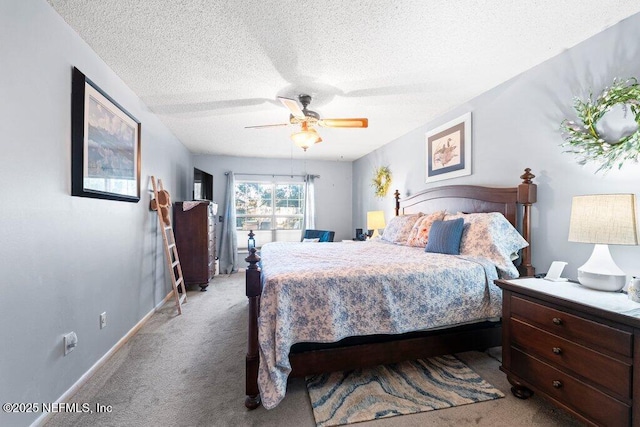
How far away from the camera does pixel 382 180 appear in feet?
15.9

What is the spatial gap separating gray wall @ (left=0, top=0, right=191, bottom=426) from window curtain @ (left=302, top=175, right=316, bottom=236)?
12.9ft

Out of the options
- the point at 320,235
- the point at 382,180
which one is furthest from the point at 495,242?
the point at 320,235

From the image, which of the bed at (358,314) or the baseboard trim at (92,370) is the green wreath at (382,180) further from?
the baseboard trim at (92,370)

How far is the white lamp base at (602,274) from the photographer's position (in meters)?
1.54

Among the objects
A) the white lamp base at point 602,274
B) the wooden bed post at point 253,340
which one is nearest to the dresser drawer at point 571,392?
the white lamp base at point 602,274

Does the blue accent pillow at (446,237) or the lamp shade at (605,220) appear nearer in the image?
the lamp shade at (605,220)

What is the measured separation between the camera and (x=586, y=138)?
74.7 inches

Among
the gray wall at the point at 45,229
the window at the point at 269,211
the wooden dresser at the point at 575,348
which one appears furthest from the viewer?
the window at the point at 269,211

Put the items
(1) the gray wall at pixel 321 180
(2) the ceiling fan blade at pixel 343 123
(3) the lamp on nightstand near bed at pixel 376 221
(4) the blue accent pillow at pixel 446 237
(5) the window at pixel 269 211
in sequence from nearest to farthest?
(4) the blue accent pillow at pixel 446 237
(2) the ceiling fan blade at pixel 343 123
(3) the lamp on nightstand near bed at pixel 376 221
(1) the gray wall at pixel 321 180
(5) the window at pixel 269 211

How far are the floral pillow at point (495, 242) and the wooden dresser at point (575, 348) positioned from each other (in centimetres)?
33

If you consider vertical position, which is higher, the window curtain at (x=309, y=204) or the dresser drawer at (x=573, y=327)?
the window curtain at (x=309, y=204)

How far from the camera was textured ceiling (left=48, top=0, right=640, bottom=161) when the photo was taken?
1.66 metres

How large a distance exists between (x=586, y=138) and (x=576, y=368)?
5.05 feet

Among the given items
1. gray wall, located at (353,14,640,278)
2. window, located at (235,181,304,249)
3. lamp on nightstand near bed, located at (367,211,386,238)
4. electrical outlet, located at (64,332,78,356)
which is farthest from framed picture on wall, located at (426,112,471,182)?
electrical outlet, located at (64,332,78,356)
